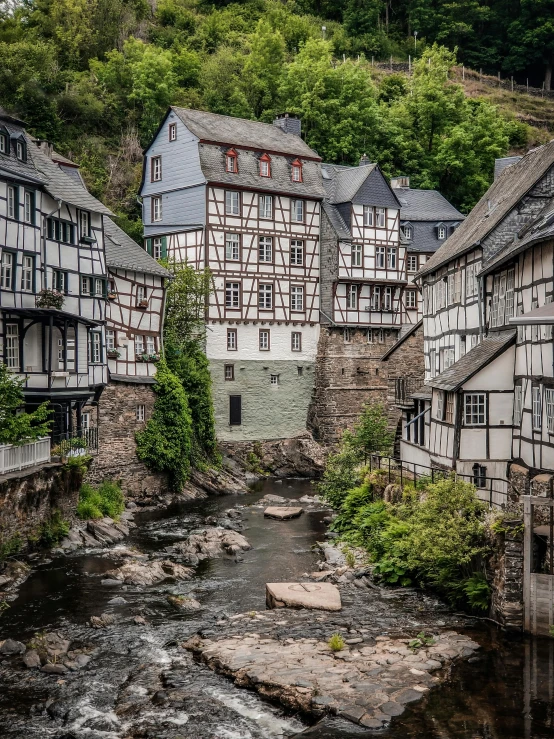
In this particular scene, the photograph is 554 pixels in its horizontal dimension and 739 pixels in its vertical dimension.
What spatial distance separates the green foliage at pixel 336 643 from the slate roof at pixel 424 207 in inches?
1551

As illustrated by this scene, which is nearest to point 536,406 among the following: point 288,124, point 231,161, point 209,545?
point 209,545

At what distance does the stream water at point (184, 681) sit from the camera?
15.9 metres

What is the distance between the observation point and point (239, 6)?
292 feet

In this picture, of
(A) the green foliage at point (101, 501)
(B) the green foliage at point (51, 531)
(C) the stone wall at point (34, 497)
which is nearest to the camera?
(C) the stone wall at point (34, 497)

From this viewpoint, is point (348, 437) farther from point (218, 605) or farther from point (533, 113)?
point (533, 113)

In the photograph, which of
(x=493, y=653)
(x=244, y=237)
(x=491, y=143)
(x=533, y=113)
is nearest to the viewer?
(x=493, y=653)

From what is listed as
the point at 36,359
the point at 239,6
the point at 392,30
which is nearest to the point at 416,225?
the point at 36,359

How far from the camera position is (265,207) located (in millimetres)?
50750

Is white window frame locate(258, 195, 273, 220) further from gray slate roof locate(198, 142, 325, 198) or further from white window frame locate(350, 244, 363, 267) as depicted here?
white window frame locate(350, 244, 363, 267)

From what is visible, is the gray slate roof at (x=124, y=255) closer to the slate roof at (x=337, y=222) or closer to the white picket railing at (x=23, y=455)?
the white picket railing at (x=23, y=455)

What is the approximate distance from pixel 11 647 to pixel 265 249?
1339 inches

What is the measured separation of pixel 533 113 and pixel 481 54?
36.5 ft

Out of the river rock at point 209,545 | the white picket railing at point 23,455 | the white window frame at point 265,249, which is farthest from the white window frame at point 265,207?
the white picket railing at point 23,455

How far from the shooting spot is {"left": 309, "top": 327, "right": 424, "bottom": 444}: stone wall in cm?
5209
